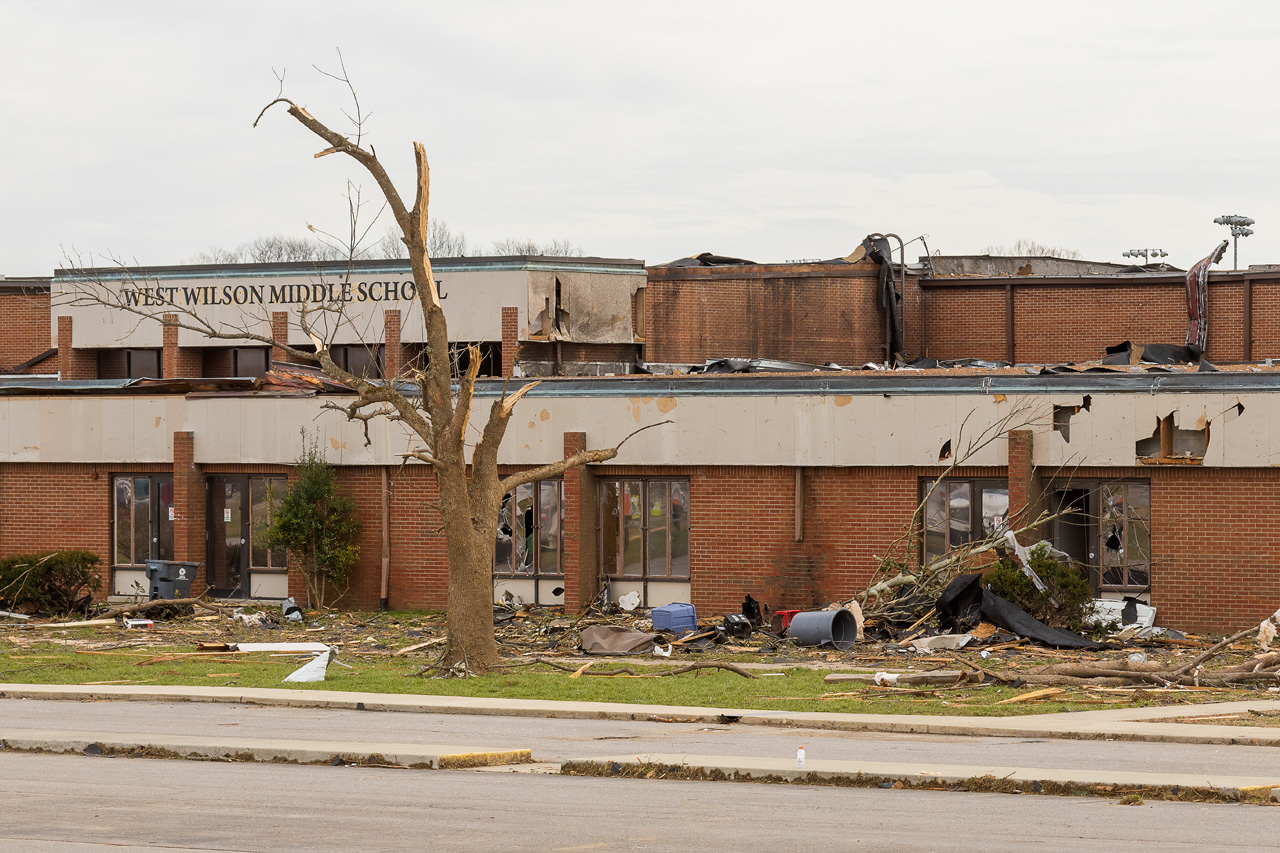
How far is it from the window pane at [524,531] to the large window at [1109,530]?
1084 cm

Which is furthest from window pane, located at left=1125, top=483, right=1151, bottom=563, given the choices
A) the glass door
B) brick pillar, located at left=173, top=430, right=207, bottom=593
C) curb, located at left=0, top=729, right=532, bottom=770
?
brick pillar, located at left=173, top=430, right=207, bottom=593

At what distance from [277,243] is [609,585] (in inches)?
3697

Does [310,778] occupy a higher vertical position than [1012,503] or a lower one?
lower

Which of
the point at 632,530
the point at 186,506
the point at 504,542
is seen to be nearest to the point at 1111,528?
the point at 632,530

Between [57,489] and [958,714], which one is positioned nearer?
[958,714]

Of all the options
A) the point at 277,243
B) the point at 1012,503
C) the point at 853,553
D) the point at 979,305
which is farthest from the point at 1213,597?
the point at 277,243

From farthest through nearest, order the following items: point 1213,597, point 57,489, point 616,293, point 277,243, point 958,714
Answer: point 277,243, point 616,293, point 57,489, point 1213,597, point 958,714

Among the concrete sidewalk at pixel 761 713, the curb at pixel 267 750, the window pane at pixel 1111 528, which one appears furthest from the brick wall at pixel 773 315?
the curb at pixel 267 750

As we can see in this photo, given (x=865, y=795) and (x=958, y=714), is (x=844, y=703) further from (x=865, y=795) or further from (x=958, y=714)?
(x=865, y=795)

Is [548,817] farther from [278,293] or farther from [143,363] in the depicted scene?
[143,363]

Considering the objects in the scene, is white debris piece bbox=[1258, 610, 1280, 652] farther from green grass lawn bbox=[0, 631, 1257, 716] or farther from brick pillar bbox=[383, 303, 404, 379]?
brick pillar bbox=[383, 303, 404, 379]

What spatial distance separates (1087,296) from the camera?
1480 inches

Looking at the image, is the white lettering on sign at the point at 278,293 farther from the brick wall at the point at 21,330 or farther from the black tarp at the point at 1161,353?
the black tarp at the point at 1161,353

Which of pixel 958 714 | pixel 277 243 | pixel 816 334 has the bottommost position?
pixel 958 714
